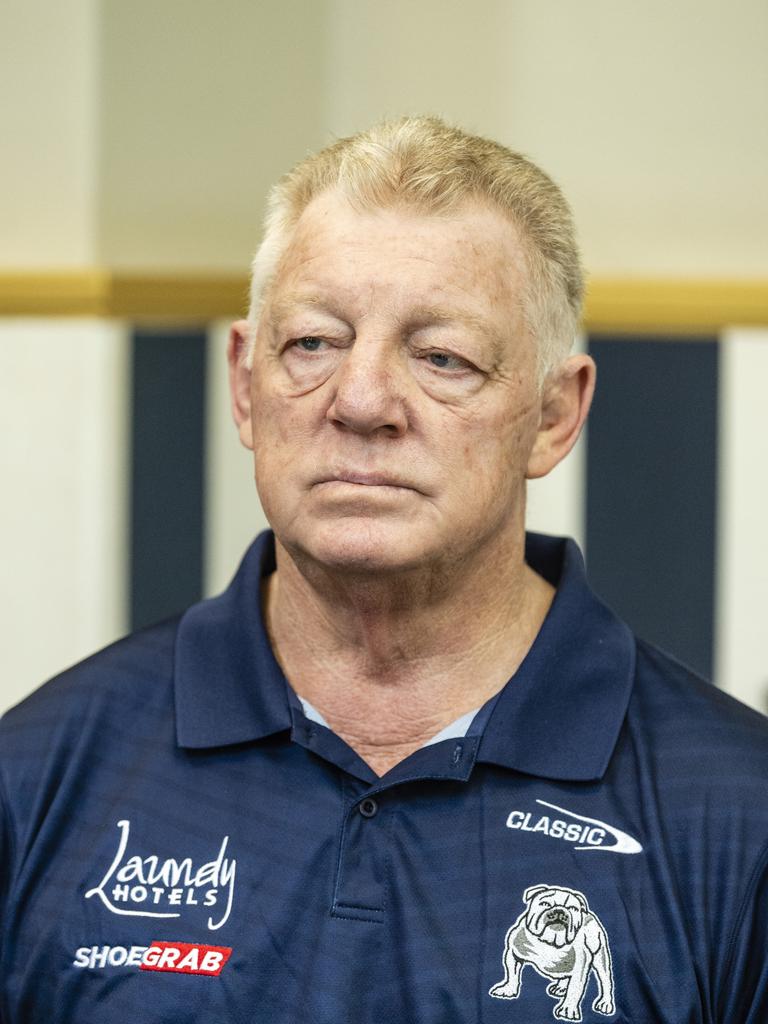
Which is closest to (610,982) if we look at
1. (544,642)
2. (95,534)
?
(544,642)

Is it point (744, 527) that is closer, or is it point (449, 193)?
point (449, 193)

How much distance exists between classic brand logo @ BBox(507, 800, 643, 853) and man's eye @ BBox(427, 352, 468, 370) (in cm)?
46

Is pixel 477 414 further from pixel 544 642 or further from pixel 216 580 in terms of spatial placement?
pixel 216 580

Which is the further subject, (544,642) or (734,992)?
(544,642)

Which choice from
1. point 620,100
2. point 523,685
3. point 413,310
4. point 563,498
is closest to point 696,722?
point 523,685

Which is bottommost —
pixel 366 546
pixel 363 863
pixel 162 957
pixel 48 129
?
pixel 162 957

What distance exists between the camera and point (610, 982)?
138 centimetres

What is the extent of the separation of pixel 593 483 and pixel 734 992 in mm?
1417

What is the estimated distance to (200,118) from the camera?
273cm

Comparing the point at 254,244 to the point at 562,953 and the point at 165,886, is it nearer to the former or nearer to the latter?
the point at 165,886

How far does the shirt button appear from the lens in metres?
1.46

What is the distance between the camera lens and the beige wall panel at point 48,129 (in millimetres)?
2732

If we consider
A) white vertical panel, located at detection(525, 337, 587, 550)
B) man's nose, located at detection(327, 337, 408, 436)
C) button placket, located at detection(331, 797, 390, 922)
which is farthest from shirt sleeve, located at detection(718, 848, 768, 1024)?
white vertical panel, located at detection(525, 337, 587, 550)

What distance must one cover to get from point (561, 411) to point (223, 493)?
3.96ft
